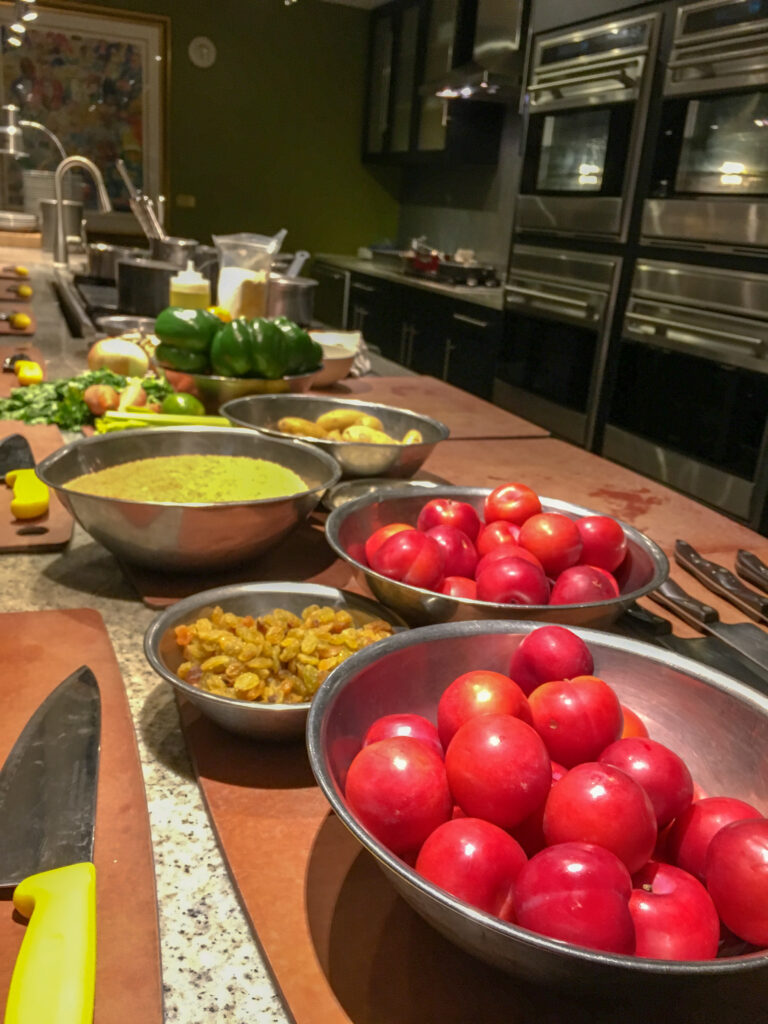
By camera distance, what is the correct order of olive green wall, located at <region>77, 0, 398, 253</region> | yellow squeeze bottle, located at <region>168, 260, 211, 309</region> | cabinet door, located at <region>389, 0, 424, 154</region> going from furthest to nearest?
olive green wall, located at <region>77, 0, 398, 253</region>
cabinet door, located at <region>389, 0, 424, 154</region>
yellow squeeze bottle, located at <region>168, 260, 211, 309</region>

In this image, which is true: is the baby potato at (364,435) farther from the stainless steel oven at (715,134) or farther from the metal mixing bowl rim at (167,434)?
the stainless steel oven at (715,134)

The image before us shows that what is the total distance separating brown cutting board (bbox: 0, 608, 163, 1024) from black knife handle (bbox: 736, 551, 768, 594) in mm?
761

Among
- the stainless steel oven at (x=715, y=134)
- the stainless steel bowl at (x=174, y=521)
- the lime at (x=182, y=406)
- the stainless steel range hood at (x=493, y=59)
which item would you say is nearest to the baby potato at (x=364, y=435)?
the stainless steel bowl at (x=174, y=521)

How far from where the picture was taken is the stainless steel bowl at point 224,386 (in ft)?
4.99

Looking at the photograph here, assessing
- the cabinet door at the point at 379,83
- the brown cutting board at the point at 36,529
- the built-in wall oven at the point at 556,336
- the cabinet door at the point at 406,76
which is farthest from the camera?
the cabinet door at the point at 379,83

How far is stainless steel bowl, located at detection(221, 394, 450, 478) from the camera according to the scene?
116 cm

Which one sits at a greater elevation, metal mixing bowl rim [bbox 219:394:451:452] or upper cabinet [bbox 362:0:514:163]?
upper cabinet [bbox 362:0:514:163]

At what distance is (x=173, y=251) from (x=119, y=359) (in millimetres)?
1320

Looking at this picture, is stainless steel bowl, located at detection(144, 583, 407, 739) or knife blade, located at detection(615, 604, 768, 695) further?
knife blade, located at detection(615, 604, 768, 695)

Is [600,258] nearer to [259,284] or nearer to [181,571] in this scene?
[259,284]

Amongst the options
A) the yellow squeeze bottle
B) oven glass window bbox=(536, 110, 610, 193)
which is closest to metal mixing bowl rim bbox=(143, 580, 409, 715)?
the yellow squeeze bottle

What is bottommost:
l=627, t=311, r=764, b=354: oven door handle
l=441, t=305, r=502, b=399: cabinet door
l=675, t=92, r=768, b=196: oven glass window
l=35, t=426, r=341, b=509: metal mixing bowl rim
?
l=441, t=305, r=502, b=399: cabinet door

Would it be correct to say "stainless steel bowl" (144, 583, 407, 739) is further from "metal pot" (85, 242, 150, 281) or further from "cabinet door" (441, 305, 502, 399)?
"cabinet door" (441, 305, 502, 399)

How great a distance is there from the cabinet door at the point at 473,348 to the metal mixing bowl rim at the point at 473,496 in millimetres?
3309
